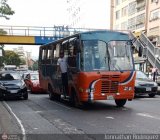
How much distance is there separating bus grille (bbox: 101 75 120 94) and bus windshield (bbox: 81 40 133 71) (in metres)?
0.33

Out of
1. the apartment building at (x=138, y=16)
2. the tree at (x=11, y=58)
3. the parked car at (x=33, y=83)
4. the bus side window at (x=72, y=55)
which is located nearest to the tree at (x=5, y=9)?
the parked car at (x=33, y=83)

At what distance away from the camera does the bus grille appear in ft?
49.2

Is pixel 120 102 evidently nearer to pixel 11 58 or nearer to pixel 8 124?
pixel 8 124

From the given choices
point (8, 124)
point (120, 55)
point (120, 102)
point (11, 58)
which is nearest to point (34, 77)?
point (120, 102)

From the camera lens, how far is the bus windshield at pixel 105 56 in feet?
49.3

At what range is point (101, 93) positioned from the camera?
15.0 meters

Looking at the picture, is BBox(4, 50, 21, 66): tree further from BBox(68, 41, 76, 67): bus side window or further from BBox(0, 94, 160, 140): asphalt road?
BBox(0, 94, 160, 140): asphalt road

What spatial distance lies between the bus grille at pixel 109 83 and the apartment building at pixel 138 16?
4527 cm

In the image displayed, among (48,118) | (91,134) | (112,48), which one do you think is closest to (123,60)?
(112,48)

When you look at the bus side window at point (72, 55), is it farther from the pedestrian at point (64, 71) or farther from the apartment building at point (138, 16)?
the apartment building at point (138, 16)

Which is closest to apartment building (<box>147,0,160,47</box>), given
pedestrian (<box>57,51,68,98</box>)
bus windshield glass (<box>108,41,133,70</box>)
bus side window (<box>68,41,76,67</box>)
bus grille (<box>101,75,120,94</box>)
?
pedestrian (<box>57,51,68,98</box>)

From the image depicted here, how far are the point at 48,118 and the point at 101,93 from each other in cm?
283

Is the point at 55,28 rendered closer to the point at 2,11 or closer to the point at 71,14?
the point at 2,11

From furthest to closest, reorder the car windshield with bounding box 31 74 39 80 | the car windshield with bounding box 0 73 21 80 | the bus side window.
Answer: the car windshield with bounding box 31 74 39 80, the car windshield with bounding box 0 73 21 80, the bus side window
